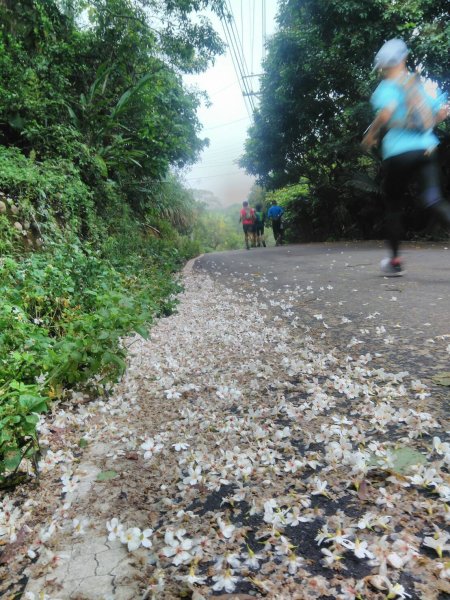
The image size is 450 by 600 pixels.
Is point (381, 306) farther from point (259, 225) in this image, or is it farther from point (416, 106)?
point (259, 225)

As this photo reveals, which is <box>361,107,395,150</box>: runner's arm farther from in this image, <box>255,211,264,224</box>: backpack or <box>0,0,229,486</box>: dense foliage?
<box>255,211,264,224</box>: backpack

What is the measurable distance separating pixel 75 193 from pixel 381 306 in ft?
14.9

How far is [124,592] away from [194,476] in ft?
1.63

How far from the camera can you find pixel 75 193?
5.78 metres

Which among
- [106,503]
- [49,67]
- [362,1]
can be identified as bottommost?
[106,503]

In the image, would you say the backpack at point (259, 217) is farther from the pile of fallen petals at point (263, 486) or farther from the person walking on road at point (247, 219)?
the pile of fallen petals at point (263, 486)

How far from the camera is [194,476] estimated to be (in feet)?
5.01

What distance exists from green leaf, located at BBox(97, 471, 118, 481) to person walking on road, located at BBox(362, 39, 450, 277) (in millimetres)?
3361

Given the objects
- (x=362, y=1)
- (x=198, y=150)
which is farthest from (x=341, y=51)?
(x=198, y=150)

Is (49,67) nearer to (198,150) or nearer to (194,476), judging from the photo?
(194,476)

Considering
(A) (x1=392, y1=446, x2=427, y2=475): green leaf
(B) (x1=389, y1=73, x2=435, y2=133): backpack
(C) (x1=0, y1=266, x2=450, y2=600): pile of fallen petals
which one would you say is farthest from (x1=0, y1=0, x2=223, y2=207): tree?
(A) (x1=392, y1=446, x2=427, y2=475): green leaf

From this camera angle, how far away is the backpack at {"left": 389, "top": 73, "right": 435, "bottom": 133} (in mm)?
3375

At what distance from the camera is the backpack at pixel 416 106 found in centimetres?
338

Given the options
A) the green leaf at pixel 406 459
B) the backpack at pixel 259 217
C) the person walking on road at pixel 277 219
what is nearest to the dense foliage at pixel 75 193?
the green leaf at pixel 406 459
